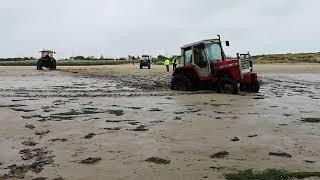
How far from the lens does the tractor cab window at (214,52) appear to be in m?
19.3

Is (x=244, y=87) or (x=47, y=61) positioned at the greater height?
(x=47, y=61)

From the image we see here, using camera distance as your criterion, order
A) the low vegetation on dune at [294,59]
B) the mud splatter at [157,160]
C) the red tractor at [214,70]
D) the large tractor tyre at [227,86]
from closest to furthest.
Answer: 1. the mud splatter at [157,160]
2. the large tractor tyre at [227,86]
3. the red tractor at [214,70]
4. the low vegetation on dune at [294,59]

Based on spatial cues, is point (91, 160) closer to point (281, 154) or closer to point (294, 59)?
point (281, 154)

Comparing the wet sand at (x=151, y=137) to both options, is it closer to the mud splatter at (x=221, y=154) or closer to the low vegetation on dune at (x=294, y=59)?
the mud splatter at (x=221, y=154)

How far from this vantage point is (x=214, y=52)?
64.0 ft

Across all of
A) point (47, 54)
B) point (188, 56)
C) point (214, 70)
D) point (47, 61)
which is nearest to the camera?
point (214, 70)

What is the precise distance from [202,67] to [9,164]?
12.9m

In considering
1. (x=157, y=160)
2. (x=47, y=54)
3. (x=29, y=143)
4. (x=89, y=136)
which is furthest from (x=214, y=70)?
(x=47, y=54)

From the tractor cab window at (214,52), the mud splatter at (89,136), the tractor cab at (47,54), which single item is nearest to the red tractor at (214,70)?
the tractor cab window at (214,52)

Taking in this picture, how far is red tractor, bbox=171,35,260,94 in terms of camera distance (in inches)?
736

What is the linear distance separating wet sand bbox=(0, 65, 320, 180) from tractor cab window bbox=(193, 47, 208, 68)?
12.1 ft

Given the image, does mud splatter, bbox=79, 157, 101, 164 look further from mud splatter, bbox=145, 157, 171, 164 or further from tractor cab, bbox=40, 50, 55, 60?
tractor cab, bbox=40, 50, 55, 60

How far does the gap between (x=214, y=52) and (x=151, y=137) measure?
34.8 ft

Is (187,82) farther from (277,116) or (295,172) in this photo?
(295,172)
